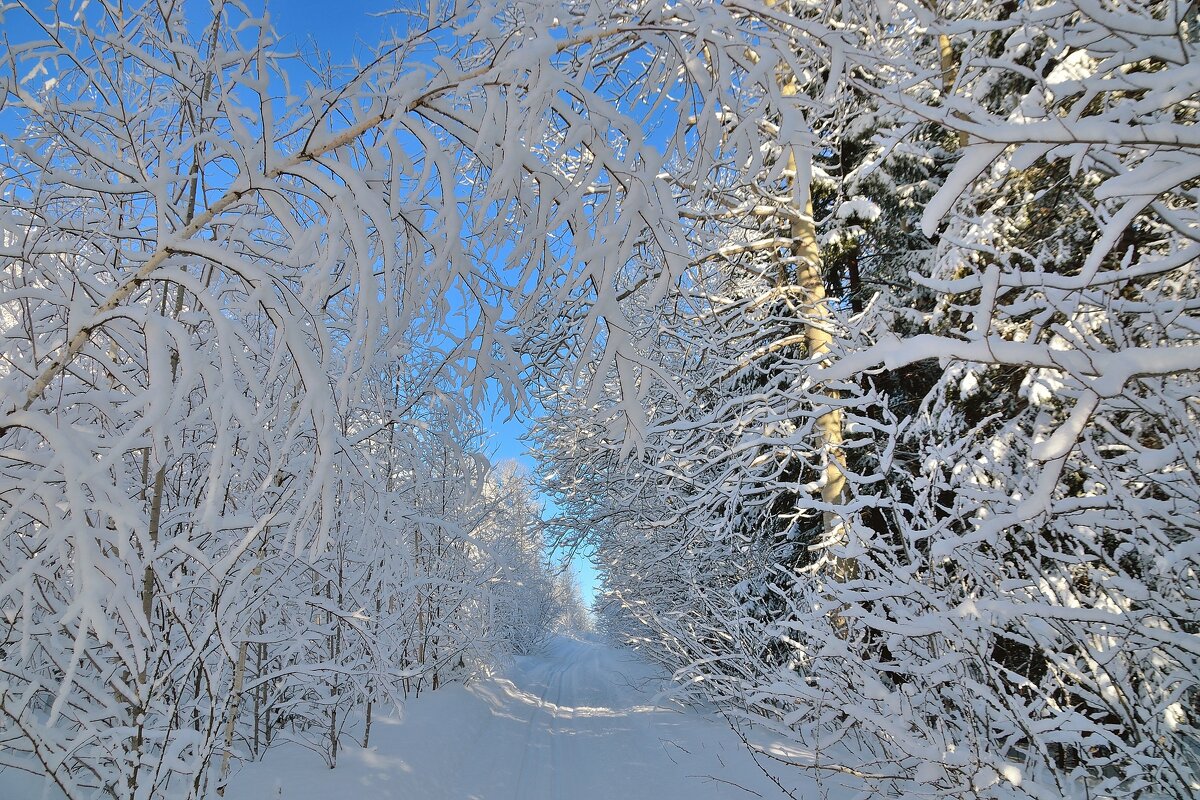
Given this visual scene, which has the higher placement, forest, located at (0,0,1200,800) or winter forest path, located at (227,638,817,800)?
forest, located at (0,0,1200,800)

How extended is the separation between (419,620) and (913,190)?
10534 millimetres

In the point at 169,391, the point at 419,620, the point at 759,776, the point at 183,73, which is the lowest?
the point at 759,776

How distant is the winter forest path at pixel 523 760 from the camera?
5.40 metres

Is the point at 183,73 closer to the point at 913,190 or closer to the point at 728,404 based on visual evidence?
the point at 728,404

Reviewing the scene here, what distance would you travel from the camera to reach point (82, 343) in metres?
1.81

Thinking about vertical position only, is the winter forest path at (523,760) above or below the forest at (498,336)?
below

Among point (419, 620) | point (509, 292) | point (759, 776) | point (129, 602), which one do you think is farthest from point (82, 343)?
point (419, 620)

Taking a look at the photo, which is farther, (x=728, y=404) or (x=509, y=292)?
(x=728, y=404)

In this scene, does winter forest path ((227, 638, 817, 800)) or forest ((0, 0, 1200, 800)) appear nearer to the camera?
forest ((0, 0, 1200, 800))

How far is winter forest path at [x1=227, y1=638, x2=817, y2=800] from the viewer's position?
17.7 ft

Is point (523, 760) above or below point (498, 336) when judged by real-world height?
below

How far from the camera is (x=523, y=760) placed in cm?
782

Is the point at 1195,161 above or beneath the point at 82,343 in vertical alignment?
above

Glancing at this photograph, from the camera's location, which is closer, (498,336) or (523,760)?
(498,336)
